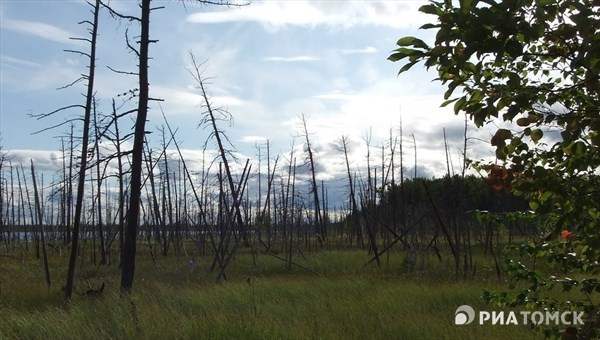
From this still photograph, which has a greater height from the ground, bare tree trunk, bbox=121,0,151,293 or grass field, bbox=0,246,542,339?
bare tree trunk, bbox=121,0,151,293

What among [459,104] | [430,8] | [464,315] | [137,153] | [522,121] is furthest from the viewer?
[137,153]

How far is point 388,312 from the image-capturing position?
7566 millimetres

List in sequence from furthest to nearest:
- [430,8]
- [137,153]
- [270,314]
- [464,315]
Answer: [137,153], [270,314], [464,315], [430,8]

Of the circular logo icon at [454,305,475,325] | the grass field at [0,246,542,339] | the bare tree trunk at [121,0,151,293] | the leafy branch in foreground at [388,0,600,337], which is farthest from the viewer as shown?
the bare tree trunk at [121,0,151,293]

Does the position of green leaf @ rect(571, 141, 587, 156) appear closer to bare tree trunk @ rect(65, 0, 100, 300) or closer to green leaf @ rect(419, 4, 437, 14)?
green leaf @ rect(419, 4, 437, 14)

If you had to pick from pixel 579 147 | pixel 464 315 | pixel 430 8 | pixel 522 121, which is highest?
pixel 430 8

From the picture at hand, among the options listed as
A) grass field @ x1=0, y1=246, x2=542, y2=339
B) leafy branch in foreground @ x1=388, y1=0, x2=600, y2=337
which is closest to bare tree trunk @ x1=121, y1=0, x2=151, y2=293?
grass field @ x1=0, y1=246, x2=542, y2=339

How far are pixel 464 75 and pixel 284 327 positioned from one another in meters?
4.87

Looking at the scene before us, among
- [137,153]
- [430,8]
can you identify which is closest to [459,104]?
[430,8]

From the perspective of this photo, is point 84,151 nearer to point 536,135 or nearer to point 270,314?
point 270,314

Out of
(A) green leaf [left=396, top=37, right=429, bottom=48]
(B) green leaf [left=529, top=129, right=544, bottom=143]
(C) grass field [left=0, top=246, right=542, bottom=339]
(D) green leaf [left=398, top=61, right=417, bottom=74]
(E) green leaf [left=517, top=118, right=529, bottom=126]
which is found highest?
(A) green leaf [left=396, top=37, right=429, bottom=48]

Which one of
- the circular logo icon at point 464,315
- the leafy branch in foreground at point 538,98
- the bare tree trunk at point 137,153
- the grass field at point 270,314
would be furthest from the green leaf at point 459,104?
the bare tree trunk at point 137,153

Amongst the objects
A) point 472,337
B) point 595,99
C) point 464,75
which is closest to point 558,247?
point 595,99

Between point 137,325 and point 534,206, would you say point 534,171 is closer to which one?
point 534,206
